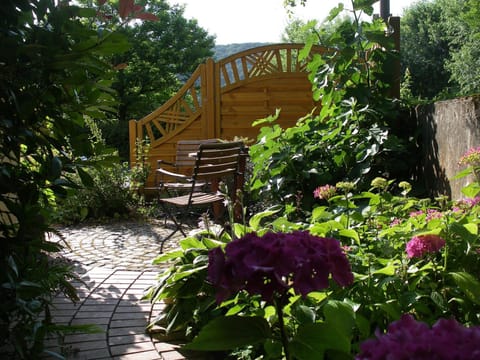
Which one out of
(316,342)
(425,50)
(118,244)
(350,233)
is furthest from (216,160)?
(425,50)

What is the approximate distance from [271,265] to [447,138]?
2.73 m

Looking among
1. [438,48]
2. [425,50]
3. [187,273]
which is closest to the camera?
[187,273]

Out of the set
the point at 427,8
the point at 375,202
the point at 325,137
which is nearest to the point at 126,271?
the point at 325,137

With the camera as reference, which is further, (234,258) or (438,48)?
(438,48)

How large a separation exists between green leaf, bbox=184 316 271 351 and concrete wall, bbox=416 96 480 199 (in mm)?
2014

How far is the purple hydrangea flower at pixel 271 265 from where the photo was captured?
1007 millimetres

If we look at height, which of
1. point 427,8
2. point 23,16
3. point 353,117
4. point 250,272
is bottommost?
point 250,272

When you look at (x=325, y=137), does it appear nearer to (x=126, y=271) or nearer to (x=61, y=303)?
(x=126, y=271)

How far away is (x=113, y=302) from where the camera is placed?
2953 mm

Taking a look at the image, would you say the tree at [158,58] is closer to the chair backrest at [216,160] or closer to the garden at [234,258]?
the chair backrest at [216,160]

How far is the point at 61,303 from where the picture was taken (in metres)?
2.93

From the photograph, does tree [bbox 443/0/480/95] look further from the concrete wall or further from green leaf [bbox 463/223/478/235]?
green leaf [bbox 463/223/478/235]

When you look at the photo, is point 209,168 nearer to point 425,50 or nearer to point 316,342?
point 316,342

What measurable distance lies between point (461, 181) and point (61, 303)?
2.55 metres
